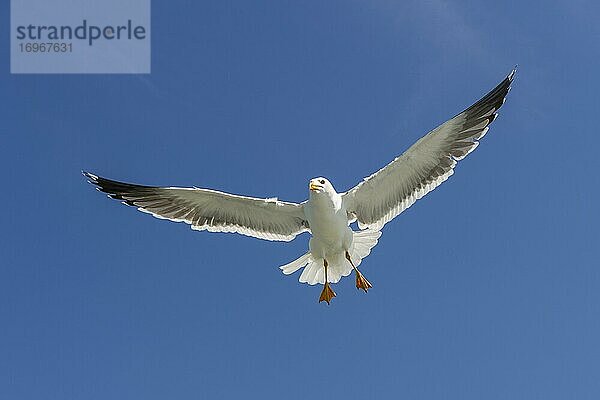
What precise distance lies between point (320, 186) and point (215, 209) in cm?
177

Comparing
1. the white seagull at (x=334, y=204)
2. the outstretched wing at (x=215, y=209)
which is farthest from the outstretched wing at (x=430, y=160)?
the outstretched wing at (x=215, y=209)

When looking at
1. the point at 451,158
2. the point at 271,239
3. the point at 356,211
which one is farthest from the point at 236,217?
the point at 451,158

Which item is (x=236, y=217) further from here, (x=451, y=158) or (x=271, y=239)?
(x=451, y=158)

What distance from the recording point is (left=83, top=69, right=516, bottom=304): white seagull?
44.8ft

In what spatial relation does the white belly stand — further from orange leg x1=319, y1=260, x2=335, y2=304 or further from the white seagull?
orange leg x1=319, y1=260, x2=335, y2=304

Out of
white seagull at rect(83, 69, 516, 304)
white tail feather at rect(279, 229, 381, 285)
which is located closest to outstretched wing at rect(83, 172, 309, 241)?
white seagull at rect(83, 69, 516, 304)

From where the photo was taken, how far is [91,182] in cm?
1459

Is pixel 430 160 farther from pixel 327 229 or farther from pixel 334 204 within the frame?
pixel 327 229

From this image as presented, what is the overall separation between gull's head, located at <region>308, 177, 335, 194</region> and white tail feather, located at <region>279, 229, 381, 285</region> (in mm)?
869

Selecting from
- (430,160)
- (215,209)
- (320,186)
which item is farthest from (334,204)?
(215,209)

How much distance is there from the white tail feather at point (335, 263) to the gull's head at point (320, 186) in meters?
0.87

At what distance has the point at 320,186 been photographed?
1347 centimetres

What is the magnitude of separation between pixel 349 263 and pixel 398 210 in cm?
97

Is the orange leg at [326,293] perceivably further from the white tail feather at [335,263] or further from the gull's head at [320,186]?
the gull's head at [320,186]
